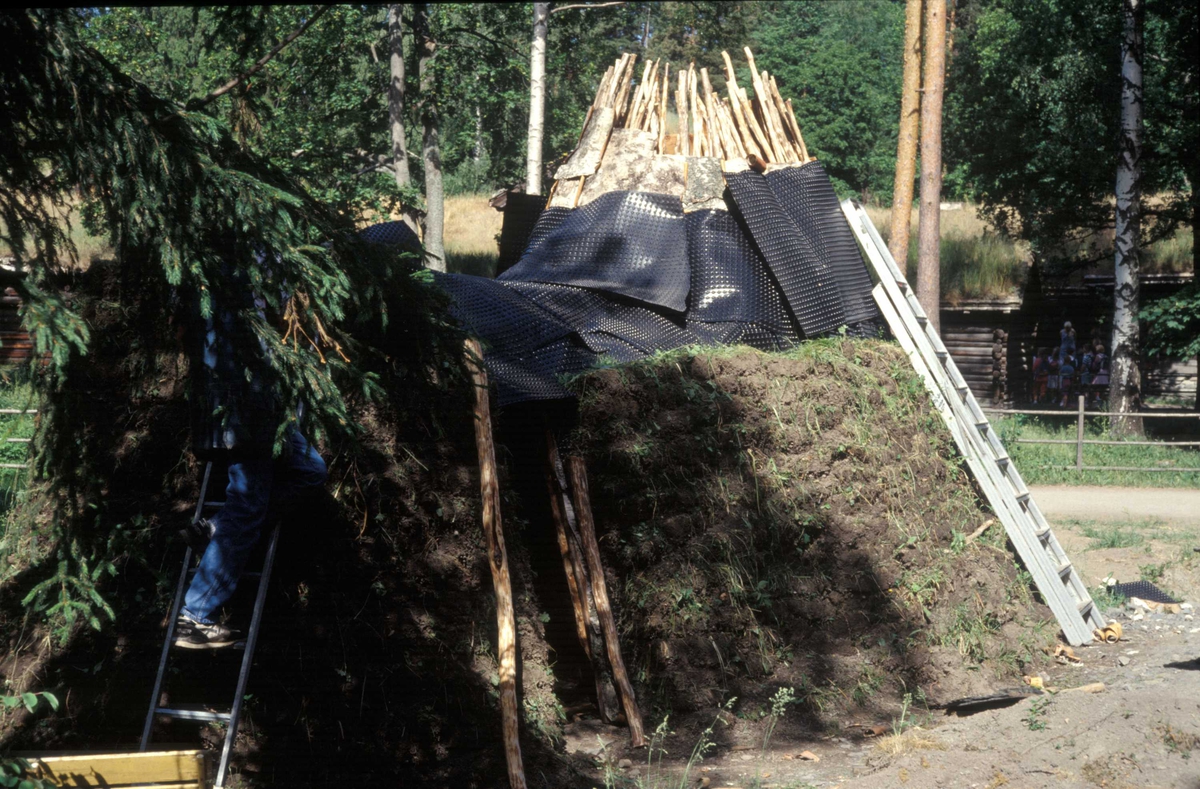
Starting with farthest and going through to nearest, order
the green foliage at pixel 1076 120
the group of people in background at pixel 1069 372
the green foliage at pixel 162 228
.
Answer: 1. the group of people in background at pixel 1069 372
2. the green foliage at pixel 1076 120
3. the green foliage at pixel 162 228

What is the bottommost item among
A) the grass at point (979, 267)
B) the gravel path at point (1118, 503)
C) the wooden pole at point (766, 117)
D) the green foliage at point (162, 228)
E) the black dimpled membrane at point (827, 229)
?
the gravel path at point (1118, 503)

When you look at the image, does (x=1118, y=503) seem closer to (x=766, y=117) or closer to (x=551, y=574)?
(x=766, y=117)

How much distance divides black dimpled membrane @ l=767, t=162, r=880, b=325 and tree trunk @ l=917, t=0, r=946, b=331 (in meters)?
5.04

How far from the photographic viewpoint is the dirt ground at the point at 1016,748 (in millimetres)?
5211

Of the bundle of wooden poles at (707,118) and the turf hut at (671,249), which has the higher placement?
the bundle of wooden poles at (707,118)

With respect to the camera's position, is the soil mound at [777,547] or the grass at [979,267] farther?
the grass at [979,267]

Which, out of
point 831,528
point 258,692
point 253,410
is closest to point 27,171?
point 253,410

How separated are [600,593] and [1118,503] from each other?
998 centimetres

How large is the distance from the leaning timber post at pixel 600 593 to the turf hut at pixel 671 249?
568mm

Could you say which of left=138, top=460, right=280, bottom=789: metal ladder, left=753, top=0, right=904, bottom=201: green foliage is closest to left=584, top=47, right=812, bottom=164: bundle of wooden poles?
left=138, top=460, right=280, bottom=789: metal ladder

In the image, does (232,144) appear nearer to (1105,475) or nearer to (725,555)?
(725,555)

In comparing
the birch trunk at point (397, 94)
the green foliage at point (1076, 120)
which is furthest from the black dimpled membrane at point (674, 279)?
the birch trunk at point (397, 94)

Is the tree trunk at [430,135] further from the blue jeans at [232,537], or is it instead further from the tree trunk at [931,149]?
the blue jeans at [232,537]

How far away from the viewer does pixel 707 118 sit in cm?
975
